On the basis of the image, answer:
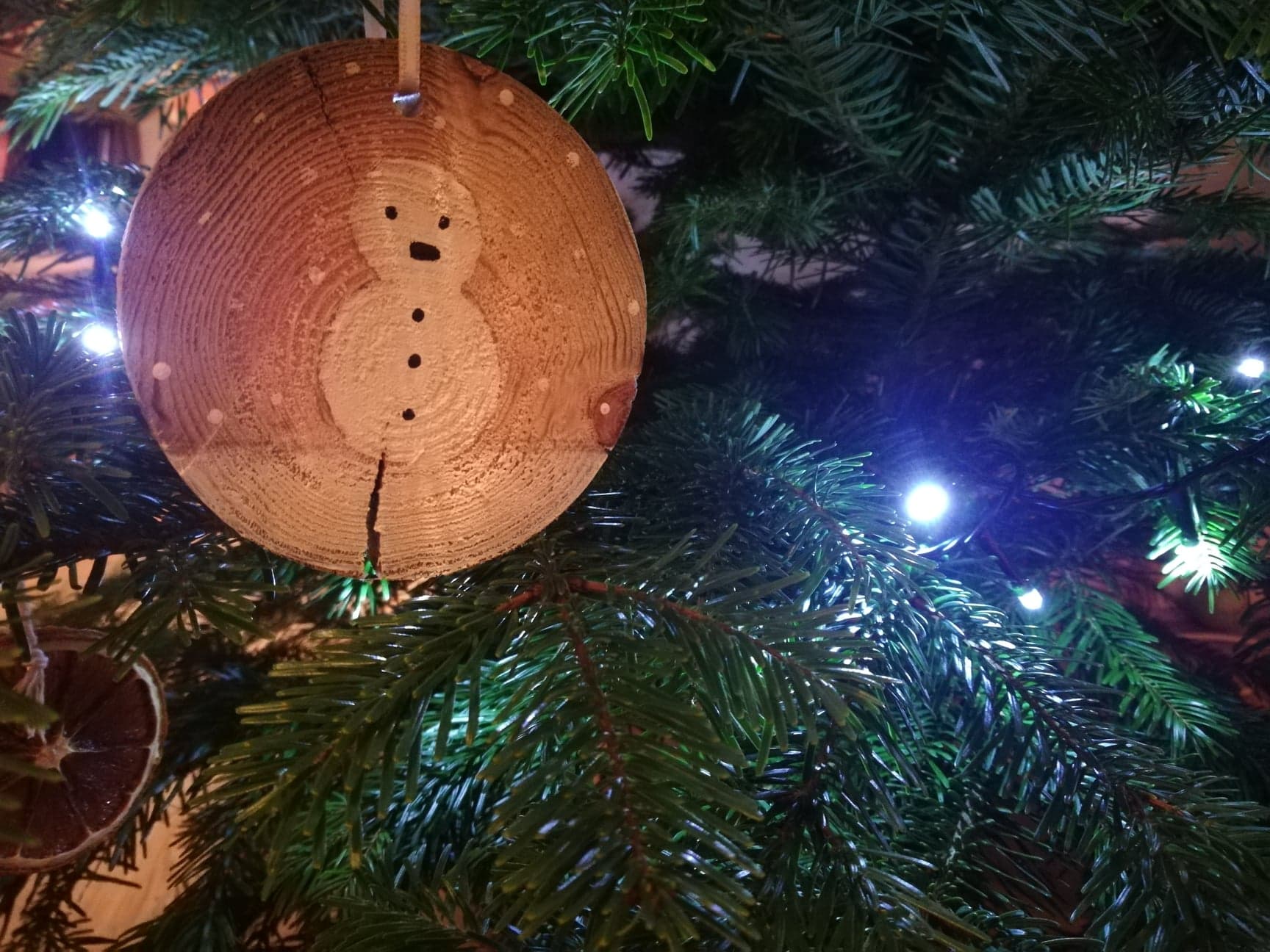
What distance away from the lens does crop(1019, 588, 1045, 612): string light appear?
18.8 inches

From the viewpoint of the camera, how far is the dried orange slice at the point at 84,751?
12.7 inches

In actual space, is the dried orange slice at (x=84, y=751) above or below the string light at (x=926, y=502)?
below

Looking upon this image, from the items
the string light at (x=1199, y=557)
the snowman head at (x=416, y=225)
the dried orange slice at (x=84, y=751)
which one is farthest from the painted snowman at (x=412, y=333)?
the string light at (x=1199, y=557)

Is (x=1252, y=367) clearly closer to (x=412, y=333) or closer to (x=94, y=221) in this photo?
(x=412, y=333)

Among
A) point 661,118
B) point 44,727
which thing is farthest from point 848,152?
point 44,727

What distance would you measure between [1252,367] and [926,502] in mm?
265

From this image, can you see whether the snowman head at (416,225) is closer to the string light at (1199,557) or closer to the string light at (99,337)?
the string light at (99,337)

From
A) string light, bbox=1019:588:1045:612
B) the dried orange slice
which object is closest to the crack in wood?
the dried orange slice

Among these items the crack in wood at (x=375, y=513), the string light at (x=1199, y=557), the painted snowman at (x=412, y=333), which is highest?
the string light at (x=1199, y=557)

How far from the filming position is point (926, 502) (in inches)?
18.3

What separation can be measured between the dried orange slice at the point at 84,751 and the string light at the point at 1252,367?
2.19 feet

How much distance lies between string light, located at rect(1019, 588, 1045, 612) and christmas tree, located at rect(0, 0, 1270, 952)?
0.07 ft

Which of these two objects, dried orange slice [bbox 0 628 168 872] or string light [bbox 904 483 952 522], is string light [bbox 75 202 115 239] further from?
string light [bbox 904 483 952 522]

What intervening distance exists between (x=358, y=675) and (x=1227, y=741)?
0.50m
